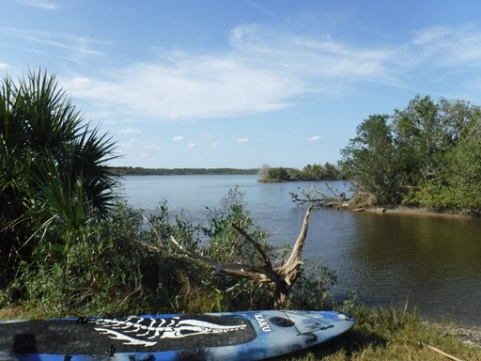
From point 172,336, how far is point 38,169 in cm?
363

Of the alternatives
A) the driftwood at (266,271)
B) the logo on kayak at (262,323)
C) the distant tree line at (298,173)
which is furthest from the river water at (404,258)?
the distant tree line at (298,173)

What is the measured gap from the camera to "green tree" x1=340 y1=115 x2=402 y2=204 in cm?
3381

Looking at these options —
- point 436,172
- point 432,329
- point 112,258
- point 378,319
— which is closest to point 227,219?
point 112,258

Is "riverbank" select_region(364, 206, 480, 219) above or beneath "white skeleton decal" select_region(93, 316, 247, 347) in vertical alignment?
beneath

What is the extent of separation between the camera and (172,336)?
192 inches

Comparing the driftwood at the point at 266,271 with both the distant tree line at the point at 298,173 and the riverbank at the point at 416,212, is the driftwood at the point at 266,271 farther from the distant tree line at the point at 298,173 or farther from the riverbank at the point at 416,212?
the distant tree line at the point at 298,173

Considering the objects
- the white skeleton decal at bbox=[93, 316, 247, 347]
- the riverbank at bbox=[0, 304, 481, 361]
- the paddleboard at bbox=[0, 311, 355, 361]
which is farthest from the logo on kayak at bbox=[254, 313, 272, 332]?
the riverbank at bbox=[0, 304, 481, 361]

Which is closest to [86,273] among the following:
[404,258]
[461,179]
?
[404,258]

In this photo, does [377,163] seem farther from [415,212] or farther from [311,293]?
[311,293]

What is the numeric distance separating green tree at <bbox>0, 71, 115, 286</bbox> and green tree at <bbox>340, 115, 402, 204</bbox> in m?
28.9

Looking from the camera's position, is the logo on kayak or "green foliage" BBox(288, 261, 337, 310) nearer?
the logo on kayak

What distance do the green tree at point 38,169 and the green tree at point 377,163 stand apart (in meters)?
28.9

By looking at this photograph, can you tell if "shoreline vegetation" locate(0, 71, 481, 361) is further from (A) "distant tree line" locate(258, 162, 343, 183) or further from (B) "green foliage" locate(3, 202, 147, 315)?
(A) "distant tree line" locate(258, 162, 343, 183)

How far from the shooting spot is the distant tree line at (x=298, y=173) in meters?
77.2
